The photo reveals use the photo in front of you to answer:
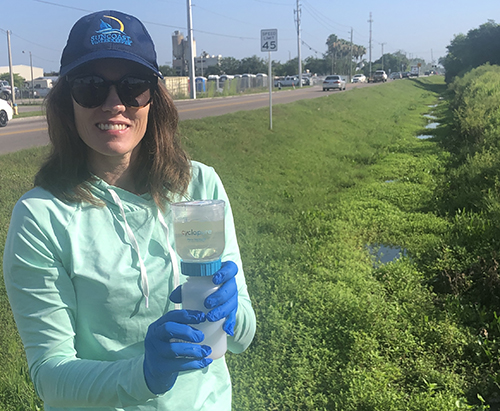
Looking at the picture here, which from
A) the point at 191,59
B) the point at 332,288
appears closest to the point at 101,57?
A: the point at 332,288

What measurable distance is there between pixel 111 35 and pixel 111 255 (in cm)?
→ 65

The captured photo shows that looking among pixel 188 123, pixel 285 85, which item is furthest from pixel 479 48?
pixel 188 123

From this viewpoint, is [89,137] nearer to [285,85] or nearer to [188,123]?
[188,123]

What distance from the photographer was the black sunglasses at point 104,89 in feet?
4.96

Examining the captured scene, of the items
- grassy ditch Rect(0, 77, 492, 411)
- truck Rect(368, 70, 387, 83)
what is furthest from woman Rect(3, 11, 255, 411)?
truck Rect(368, 70, 387, 83)

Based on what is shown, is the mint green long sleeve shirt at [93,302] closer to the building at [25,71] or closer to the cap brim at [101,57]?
the cap brim at [101,57]

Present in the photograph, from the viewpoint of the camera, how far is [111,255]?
4.71 feet

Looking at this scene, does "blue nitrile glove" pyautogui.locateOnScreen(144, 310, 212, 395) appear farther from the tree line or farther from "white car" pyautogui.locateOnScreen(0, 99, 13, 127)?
the tree line

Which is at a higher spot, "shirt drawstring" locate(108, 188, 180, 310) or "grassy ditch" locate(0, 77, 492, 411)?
"shirt drawstring" locate(108, 188, 180, 310)

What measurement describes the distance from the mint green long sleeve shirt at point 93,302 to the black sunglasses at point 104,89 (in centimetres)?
27

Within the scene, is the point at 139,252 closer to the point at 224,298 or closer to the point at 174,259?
the point at 174,259

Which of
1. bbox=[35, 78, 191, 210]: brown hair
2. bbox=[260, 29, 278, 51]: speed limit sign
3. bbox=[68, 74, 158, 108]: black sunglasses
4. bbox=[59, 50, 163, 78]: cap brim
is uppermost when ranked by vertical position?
bbox=[260, 29, 278, 51]: speed limit sign

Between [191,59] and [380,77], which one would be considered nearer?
[191,59]

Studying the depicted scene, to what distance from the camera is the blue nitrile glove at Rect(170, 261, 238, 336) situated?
1295 millimetres
